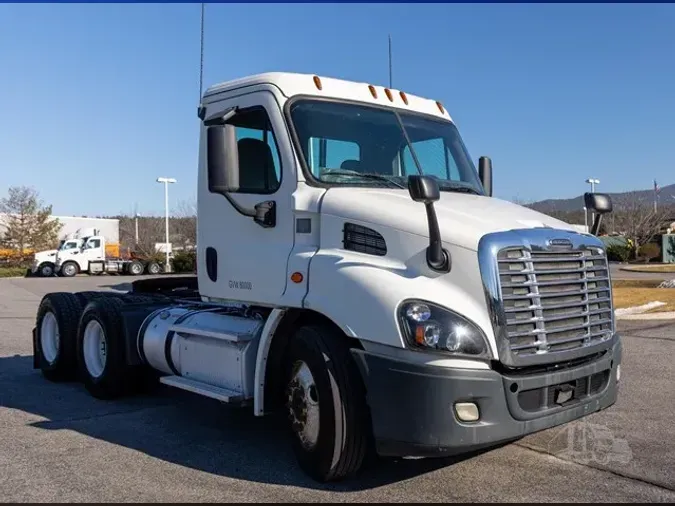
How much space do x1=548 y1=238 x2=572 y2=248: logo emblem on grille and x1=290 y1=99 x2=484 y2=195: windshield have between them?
4.07ft

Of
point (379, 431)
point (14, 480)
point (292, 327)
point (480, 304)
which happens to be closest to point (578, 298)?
point (480, 304)

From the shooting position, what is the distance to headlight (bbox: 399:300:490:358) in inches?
164

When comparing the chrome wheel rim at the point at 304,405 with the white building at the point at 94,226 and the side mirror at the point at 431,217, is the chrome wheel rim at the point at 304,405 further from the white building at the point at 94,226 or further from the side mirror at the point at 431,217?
the white building at the point at 94,226

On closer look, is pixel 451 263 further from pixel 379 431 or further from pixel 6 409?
pixel 6 409

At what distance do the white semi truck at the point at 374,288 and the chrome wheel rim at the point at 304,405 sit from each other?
1cm

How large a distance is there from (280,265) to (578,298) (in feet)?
6.99

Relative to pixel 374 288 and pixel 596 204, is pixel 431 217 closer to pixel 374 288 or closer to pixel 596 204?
pixel 374 288

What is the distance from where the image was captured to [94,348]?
26.1 ft

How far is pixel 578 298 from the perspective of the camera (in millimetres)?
4770

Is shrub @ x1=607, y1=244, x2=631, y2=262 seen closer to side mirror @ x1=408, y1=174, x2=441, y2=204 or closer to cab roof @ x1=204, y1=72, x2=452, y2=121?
cab roof @ x1=204, y1=72, x2=452, y2=121

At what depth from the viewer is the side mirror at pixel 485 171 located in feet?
21.9

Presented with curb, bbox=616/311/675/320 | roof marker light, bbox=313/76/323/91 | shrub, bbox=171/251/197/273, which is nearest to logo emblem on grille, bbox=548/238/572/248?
roof marker light, bbox=313/76/323/91

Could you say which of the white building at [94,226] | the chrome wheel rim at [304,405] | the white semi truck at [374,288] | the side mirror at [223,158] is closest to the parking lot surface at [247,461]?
the chrome wheel rim at [304,405]

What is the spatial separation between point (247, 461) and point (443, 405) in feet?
6.22
